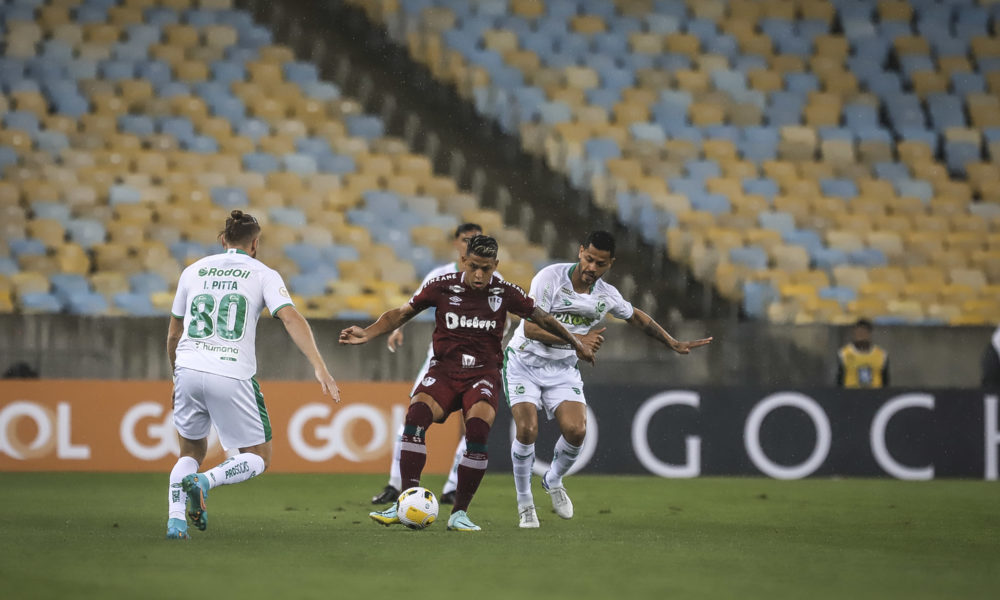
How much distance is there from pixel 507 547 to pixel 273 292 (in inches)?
78.5

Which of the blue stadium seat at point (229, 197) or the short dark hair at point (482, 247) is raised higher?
the blue stadium seat at point (229, 197)

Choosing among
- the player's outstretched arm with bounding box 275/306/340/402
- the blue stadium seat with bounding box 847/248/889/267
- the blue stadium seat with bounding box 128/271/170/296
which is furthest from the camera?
the blue stadium seat with bounding box 847/248/889/267

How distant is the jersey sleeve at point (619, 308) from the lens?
34.5 feet

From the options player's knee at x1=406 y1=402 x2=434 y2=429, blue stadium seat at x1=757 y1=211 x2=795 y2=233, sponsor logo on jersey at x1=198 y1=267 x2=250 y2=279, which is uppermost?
blue stadium seat at x1=757 y1=211 x2=795 y2=233

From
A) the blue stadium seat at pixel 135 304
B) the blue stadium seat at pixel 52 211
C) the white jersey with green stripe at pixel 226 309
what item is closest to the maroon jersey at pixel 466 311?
the white jersey with green stripe at pixel 226 309

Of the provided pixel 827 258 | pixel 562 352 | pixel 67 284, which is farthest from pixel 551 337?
pixel 827 258

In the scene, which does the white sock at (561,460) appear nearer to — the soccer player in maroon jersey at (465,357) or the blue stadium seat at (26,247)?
the soccer player in maroon jersey at (465,357)

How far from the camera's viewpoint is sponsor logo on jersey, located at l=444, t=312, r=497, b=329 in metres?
9.23

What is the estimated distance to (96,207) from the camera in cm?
1762

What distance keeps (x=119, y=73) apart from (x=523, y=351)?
1127 cm

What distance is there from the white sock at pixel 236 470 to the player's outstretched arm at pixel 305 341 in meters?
0.65

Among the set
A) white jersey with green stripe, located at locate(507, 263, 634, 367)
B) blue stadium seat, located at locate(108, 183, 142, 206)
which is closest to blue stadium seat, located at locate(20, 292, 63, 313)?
blue stadium seat, located at locate(108, 183, 142, 206)

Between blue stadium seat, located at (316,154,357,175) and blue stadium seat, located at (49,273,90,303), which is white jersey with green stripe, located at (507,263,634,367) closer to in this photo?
blue stadium seat, located at (49,273,90,303)

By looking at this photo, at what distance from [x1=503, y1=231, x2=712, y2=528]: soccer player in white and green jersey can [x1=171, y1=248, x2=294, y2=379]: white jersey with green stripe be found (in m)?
2.42
